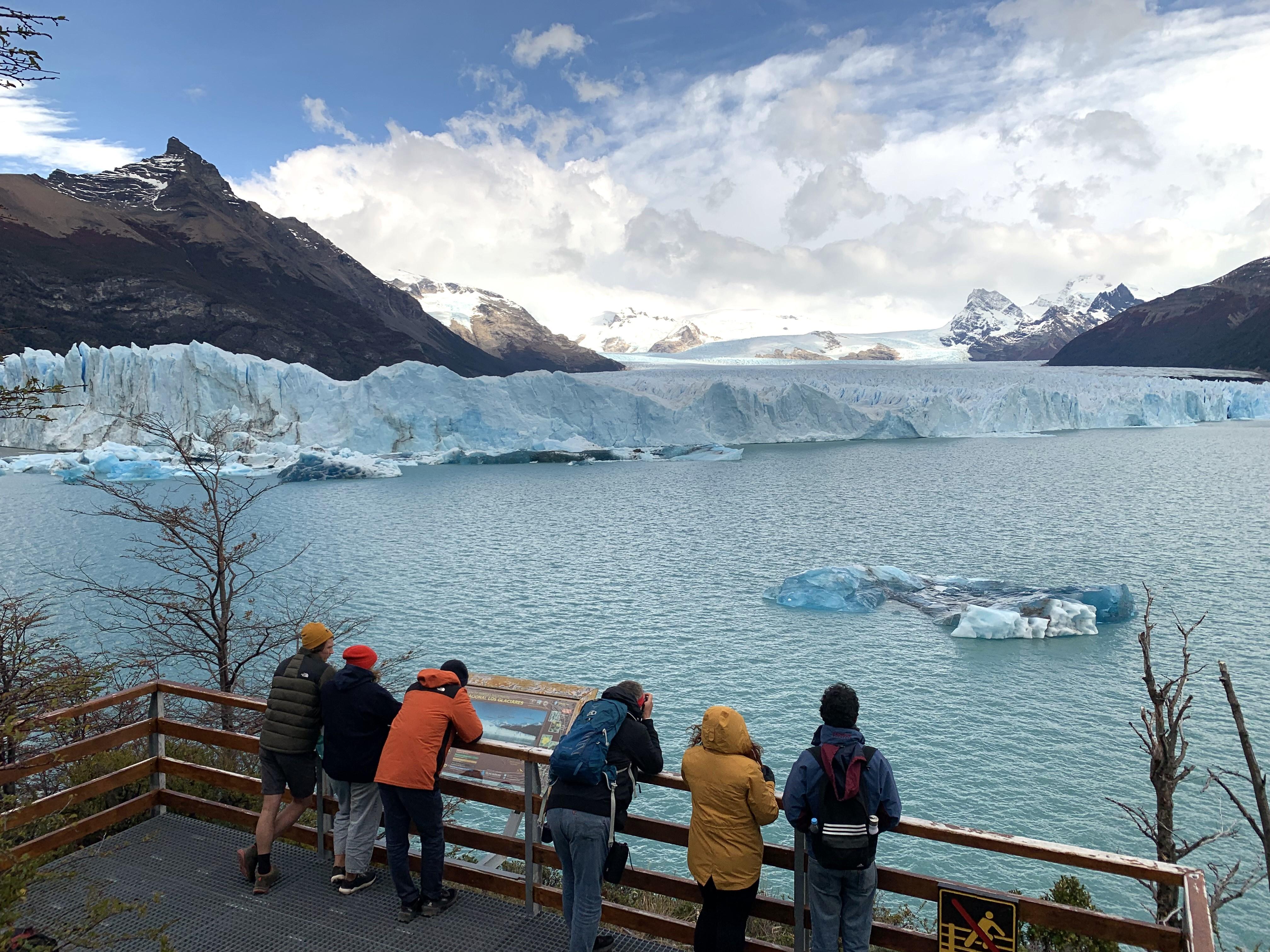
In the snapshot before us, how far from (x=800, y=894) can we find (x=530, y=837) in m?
1.25

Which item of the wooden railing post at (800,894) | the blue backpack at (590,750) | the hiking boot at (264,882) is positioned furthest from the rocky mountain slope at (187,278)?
the wooden railing post at (800,894)

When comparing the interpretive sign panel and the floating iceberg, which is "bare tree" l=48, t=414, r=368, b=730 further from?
the floating iceberg

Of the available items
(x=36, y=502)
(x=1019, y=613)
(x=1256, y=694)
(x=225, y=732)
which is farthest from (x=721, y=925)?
(x=36, y=502)

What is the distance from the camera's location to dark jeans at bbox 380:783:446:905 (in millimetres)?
3793

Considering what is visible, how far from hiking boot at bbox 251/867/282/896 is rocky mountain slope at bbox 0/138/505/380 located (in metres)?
61.2

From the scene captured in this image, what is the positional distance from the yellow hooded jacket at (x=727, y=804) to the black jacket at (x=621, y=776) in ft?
0.65

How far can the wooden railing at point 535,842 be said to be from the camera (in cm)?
291

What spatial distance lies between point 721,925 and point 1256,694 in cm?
1118

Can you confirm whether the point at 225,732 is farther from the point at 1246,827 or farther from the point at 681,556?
the point at 681,556

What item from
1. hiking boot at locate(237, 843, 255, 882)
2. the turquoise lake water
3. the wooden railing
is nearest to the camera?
the wooden railing

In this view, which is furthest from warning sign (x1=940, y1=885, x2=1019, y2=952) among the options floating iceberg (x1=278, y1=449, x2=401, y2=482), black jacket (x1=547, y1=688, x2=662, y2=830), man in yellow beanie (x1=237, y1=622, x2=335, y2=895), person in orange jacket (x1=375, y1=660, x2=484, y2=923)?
floating iceberg (x1=278, y1=449, x2=401, y2=482)

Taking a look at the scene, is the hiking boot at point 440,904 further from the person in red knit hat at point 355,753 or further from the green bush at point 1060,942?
the green bush at point 1060,942

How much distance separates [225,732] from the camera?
4508 millimetres

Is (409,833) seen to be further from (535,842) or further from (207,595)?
(207,595)
